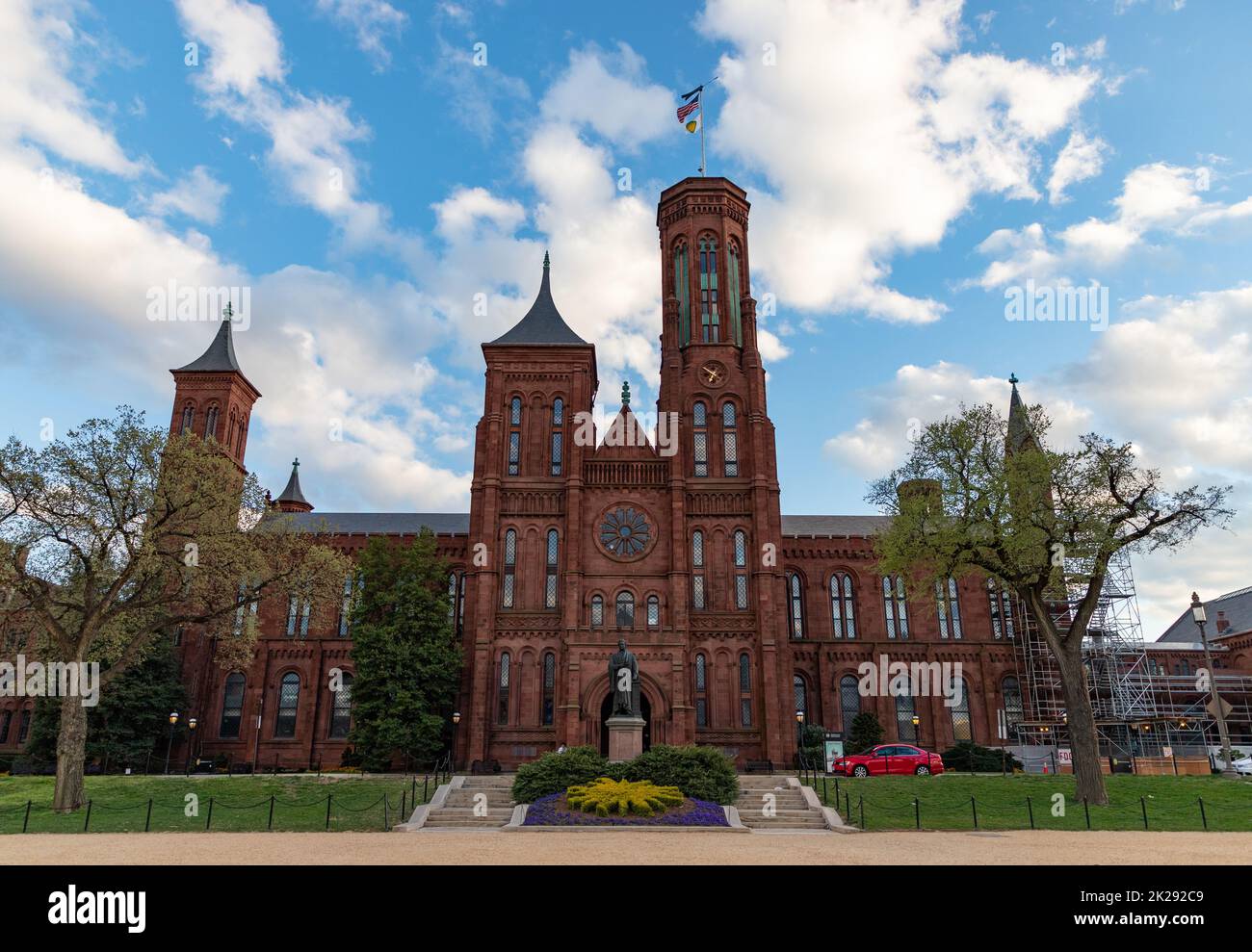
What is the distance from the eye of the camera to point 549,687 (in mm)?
43719

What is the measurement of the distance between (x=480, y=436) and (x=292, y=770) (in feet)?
69.9

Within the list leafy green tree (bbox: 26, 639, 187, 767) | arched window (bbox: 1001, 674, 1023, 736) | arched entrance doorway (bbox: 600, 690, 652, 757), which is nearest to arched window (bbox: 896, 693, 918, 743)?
arched window (bbox: 1001, 674, 1023, 736)

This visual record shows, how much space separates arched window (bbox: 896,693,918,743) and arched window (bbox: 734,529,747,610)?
44.2 feet

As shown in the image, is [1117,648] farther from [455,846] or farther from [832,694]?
[455,846]

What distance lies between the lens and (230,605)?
29.9 meters

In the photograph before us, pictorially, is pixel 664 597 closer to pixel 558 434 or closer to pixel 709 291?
pixel 558 434

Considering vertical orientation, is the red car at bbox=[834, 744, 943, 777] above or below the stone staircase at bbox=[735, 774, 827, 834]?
above

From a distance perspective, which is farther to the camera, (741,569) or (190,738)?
(190,738)

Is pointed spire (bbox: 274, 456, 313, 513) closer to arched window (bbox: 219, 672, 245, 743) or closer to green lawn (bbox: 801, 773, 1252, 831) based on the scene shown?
arched window (bbox: 219, 672, 245, 743)

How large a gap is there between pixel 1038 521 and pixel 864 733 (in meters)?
22.6

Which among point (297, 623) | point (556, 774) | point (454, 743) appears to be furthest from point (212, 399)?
point (556, 774)

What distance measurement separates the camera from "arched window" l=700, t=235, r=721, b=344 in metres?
51.9

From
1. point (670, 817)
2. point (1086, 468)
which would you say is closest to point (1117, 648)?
point (1086, 468)

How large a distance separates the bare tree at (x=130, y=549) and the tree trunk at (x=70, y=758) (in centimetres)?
3
